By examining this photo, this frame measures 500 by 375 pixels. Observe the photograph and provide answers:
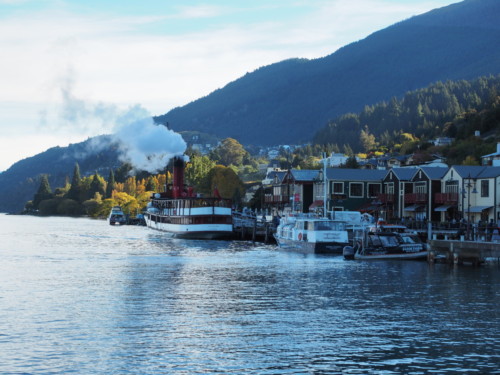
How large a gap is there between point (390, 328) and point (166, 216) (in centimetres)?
9788

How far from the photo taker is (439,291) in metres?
50.1

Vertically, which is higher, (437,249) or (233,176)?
(233,176)

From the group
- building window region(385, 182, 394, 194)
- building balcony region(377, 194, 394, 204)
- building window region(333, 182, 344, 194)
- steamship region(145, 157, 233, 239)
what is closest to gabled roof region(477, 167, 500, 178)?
building balcony region(377, 194, 394, 204)

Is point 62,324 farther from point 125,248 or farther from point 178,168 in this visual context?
point 178,168

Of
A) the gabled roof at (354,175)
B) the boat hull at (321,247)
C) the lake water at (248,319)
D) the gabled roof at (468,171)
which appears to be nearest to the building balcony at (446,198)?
the gabled roof at (468,171)

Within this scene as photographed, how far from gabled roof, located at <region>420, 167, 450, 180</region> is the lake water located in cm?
4471

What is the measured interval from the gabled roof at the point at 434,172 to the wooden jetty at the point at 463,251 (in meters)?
39.9

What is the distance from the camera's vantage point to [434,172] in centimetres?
11144

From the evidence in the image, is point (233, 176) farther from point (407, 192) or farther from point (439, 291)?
point (439, 291)

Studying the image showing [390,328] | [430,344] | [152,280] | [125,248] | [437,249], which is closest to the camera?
[430,344]

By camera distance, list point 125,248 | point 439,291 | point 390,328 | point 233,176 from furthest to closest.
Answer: point 233,176 → point 125,248 → point 439,291 → point 390,328

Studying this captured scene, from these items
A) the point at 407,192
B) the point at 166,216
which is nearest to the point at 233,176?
the point at 166,216

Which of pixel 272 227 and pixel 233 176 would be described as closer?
pixel 272 227

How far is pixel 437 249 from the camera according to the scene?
2798 inches
